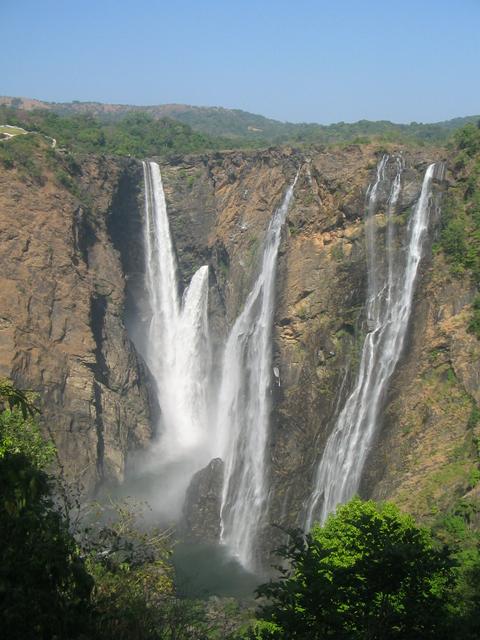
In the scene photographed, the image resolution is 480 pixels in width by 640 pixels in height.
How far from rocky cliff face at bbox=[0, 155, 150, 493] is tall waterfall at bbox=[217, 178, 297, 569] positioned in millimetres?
5612

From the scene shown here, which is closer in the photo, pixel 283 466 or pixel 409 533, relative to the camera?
pixel 409 533

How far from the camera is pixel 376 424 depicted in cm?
2658

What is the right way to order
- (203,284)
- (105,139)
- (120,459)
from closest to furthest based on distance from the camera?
(120,459) → (203,284) → (105,139)

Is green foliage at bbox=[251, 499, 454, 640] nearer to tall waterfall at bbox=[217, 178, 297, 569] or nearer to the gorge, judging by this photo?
the gorge

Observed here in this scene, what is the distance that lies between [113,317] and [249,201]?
1004 cm

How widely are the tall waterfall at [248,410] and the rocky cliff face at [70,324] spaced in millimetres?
5612

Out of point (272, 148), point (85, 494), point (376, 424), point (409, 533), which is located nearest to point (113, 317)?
point (85, 494)

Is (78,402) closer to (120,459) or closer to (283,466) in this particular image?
(120,459)

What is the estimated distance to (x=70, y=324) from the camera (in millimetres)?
37312

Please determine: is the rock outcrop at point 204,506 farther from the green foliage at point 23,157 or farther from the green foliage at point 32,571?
the green foliage at point 32,571

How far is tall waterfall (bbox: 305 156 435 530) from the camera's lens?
88.4 ft

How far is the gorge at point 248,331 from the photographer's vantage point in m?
26.6

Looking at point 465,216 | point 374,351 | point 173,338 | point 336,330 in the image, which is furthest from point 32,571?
point 173,338

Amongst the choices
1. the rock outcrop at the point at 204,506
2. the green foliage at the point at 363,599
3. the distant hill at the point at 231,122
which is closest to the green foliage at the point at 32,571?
the green foliage at the point at 363,599
